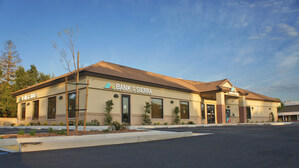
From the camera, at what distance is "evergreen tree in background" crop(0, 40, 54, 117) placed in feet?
129

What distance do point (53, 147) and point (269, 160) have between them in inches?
267

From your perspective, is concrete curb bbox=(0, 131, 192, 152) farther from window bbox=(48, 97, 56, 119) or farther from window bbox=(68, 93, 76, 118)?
window bbox=(48, 97, 56, 119)

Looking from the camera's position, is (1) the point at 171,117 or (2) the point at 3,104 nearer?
(1) the point at 171,117

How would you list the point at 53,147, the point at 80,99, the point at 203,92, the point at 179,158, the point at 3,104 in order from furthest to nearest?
1. the point at 3,104
2. the point at 203,92
3. the point at 80,99
4. the point at 53,147
5. the point at 179,158

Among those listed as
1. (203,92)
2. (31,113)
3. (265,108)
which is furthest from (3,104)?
(265,108)

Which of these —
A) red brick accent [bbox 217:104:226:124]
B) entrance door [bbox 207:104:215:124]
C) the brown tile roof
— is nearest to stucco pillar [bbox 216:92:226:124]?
red brick accent [bbox 217:104:226:124]

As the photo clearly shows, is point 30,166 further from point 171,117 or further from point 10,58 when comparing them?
point 10,58

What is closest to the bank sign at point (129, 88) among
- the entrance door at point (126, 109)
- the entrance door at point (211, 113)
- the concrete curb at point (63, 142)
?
the entrance door at point (126, 109)

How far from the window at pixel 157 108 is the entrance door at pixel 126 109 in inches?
156

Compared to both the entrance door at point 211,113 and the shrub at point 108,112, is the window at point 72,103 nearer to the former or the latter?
the shrub at point 108,112

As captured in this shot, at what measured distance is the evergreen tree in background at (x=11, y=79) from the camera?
3925cm

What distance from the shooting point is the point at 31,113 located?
2756 cm

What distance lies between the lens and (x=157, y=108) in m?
26.5

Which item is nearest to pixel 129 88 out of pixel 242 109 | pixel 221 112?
pixel 221 112
